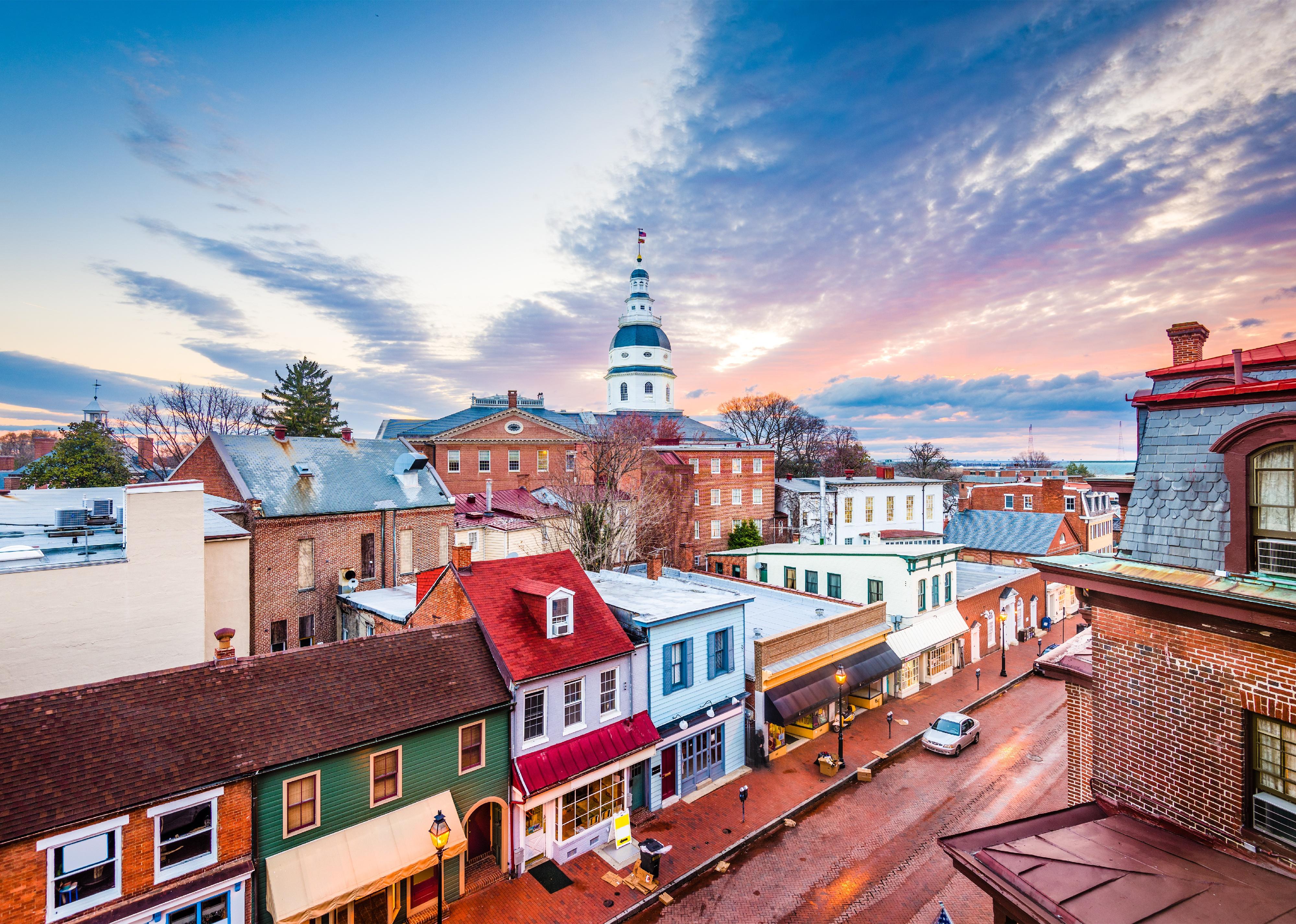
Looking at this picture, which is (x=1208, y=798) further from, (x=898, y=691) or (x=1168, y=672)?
(x=898, y=691)

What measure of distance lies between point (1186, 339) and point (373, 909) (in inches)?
773

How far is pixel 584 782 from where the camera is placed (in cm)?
1491

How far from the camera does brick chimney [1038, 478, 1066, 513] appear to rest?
44938 millimetres

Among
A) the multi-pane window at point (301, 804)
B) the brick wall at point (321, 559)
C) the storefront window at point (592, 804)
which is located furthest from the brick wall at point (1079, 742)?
the brick wall at point (321, 559)

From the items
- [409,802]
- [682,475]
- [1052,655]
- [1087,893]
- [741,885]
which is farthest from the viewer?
[682,475]

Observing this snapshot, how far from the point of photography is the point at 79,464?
38969mm

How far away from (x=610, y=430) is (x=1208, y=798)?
149ft

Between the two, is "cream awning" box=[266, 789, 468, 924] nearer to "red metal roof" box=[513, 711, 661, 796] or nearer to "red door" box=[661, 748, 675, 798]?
"red metal roof" box=[513, 711, 661, 796]

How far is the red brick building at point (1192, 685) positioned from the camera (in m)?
6.45

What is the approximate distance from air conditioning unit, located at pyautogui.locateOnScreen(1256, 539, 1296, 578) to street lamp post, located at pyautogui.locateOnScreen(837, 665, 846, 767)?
14.3 m

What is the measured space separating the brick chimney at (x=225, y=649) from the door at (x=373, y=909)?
19.4 feet

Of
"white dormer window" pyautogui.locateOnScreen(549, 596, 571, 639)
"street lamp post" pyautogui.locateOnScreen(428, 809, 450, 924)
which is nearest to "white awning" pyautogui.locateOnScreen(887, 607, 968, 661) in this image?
"white dormer window" pyautogui.locateOnScreen(549, 596, 571, 639)

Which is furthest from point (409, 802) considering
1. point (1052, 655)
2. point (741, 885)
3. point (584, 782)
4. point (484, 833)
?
point (1052, 655)

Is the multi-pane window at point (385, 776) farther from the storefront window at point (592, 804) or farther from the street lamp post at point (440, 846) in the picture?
the storefront window at point (592, 804)
